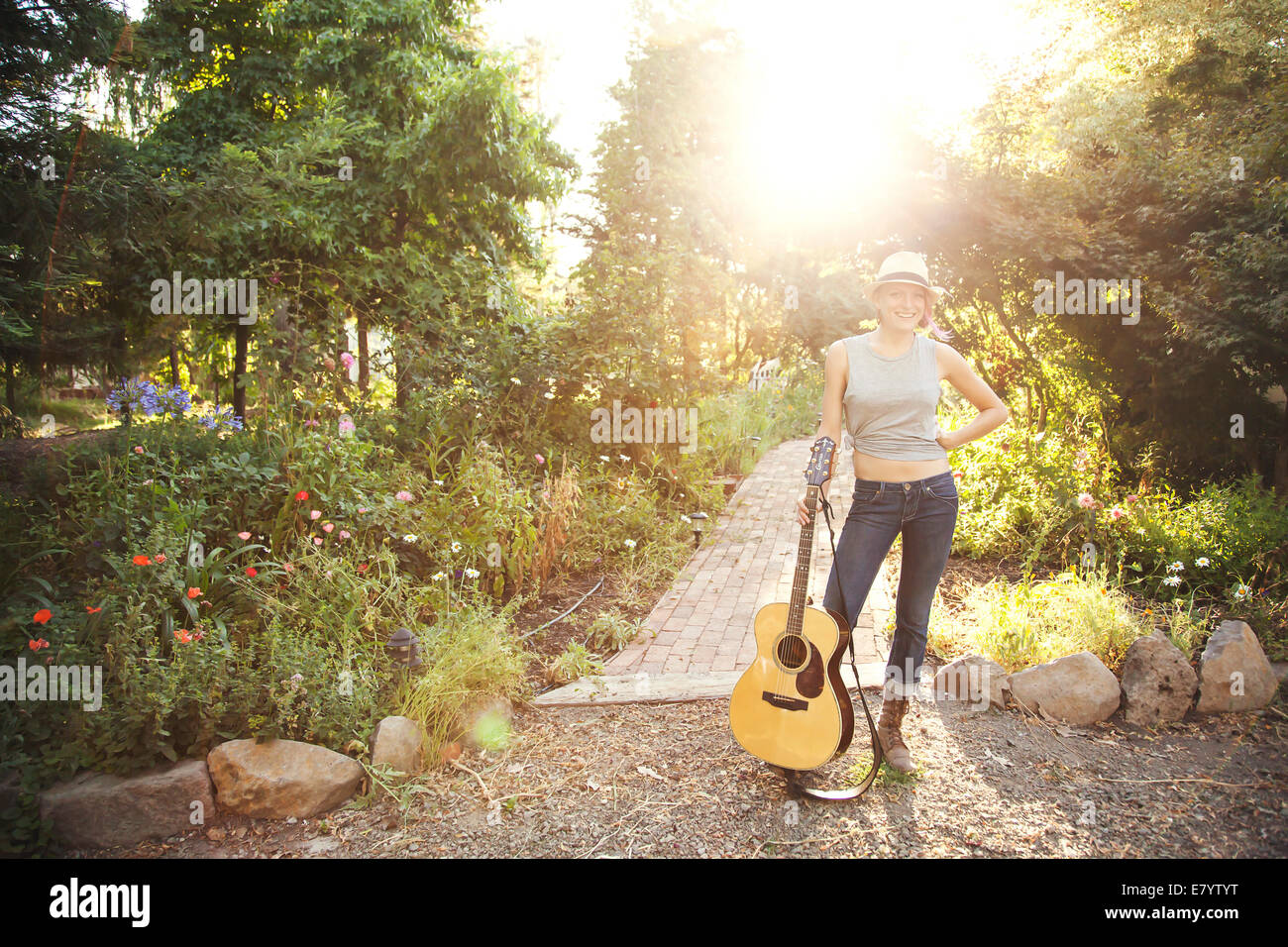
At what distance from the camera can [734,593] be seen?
17.4ft

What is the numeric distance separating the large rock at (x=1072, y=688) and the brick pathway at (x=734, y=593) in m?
0.78

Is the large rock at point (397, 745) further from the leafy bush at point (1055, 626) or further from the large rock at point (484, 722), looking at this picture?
the leafy bush at point (1055, 626)

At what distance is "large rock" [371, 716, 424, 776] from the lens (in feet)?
9.62

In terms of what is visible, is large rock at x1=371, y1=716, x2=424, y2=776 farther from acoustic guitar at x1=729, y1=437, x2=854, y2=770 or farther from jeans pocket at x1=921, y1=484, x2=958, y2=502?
jeans pocket at x1=921, y1=484, x2=958, y2=502

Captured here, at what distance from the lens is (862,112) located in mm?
7105

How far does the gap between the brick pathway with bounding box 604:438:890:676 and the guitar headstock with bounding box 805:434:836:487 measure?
170cm

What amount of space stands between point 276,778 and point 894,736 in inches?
96.1

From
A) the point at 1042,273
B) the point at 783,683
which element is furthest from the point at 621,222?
the point at 783,683

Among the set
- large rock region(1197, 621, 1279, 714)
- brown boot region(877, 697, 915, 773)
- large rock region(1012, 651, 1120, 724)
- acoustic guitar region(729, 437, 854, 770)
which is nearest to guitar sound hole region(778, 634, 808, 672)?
acoustic guitar region(729, 437, 854, 770)

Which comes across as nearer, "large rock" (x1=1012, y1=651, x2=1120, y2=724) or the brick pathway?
"large rock" (x1=1012, y1=651, x2=1120, y2=724)
